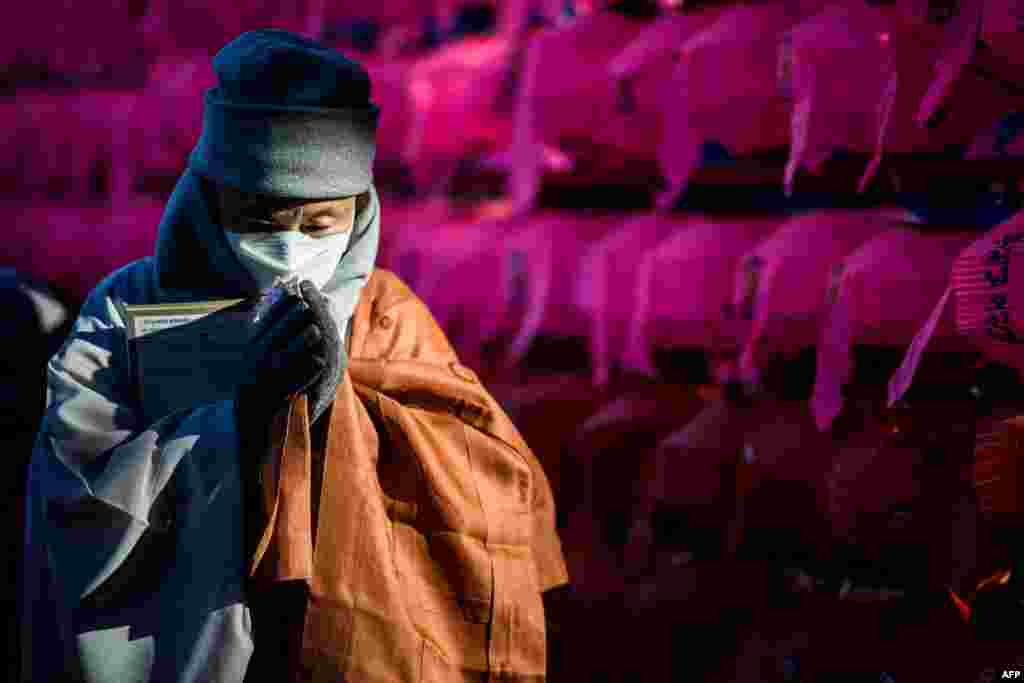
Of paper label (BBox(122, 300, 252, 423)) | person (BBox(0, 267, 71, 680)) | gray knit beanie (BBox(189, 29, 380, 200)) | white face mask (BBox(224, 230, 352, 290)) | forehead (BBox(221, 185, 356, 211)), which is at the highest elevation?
gray knit beanie (BBox(189, 29, 380, 200))

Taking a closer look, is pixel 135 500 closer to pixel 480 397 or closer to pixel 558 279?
pixel 480 397

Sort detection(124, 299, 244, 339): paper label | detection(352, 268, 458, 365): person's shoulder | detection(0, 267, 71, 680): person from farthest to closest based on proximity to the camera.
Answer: detection(0, 267, 71, 680): person < detection(352, 268, 458, 365): person's shoulder < detection(124, 299, 244, 339): paper label

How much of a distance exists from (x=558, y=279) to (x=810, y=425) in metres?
0.84

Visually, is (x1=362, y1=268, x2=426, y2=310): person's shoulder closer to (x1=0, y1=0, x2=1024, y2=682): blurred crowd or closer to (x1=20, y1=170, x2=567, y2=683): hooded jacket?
(x1=20, y1=170, x2=567, y2=683): hooded jacket

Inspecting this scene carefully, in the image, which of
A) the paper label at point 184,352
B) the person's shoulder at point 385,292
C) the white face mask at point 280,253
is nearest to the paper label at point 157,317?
the paper label at point 184,352

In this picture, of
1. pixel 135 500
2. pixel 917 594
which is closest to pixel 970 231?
pixel 917 594

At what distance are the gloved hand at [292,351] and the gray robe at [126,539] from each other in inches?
4.0

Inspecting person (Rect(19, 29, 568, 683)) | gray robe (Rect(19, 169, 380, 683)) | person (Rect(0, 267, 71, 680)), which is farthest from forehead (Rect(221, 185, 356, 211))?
person (Rect(0, 267, 71, 680))

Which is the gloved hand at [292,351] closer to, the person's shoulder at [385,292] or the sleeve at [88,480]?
the sleeve at [88,480]

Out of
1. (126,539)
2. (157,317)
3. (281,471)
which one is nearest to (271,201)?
(157,317)

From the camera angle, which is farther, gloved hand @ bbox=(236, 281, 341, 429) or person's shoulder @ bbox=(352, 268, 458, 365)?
person's shoulder @ bbox=(352, 268, 458, 365)

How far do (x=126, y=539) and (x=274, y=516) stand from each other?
20 cm

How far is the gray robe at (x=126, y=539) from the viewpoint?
156 cm

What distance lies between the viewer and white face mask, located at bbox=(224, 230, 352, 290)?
1.70 meters
